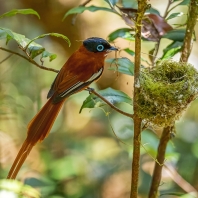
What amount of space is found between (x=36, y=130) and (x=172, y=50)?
775 millimetres

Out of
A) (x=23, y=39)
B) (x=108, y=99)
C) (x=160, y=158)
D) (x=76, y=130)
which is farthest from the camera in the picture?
(x=76, y=130)

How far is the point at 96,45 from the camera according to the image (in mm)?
2096

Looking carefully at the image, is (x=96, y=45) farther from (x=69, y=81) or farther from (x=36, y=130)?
(x=36, y=130)

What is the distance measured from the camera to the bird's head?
206 cm

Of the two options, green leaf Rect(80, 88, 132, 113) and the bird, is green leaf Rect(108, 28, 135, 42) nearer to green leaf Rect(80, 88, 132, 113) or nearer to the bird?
the bird

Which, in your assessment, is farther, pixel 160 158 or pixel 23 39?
pixel 160 158

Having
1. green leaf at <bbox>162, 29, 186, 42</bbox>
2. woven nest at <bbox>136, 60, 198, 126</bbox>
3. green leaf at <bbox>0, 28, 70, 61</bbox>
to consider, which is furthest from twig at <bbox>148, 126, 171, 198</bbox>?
green leaf at <bbox>0, 28, 70, 61</bbox>

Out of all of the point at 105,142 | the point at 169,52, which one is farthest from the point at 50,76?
the point at 169,52

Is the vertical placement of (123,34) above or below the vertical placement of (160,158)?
above

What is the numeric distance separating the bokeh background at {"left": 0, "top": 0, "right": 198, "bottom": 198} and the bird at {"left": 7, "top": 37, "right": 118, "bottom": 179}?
3.47ft

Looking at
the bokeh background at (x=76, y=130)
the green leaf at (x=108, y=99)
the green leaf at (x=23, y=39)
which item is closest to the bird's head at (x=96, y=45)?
the green leaf at (x=108, y=99)

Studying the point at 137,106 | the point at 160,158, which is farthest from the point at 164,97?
the point at 160,158

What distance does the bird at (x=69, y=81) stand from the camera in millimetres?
1786

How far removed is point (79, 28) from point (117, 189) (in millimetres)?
1471
